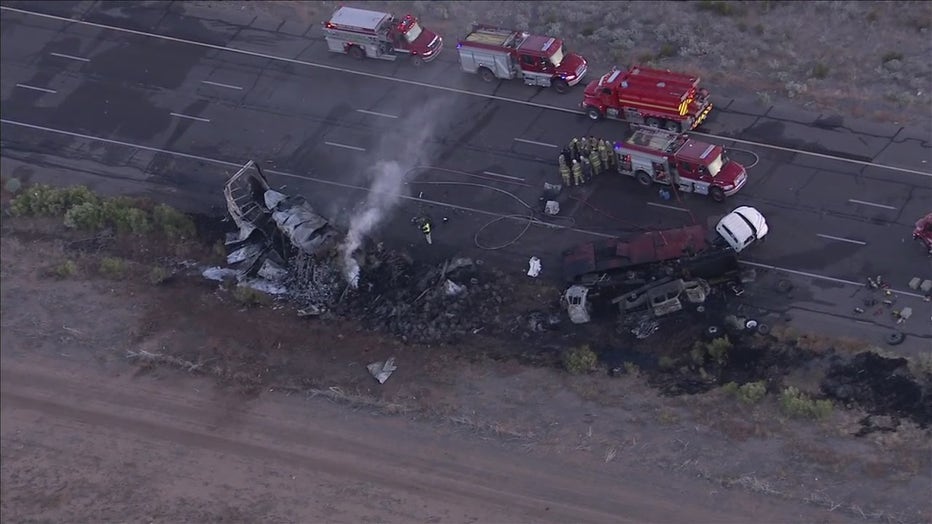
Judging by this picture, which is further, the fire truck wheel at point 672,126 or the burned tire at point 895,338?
the fire truck wheel at point 672,126

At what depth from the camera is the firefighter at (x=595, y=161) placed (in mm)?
41281

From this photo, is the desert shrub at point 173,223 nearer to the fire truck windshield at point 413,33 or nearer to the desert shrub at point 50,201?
the desert shrub at point 50,201

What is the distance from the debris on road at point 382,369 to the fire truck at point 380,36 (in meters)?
17.8

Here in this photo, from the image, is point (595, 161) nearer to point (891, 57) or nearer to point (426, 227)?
point (426, 227)

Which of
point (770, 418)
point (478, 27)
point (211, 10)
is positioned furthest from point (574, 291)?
point (211, 10)

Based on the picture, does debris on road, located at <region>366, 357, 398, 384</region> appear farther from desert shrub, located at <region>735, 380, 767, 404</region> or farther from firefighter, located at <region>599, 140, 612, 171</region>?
firefighter, located at <region>599, 140, 612, 171</region>

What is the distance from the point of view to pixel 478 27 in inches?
1859

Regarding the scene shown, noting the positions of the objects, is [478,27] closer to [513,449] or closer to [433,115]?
[433,115]

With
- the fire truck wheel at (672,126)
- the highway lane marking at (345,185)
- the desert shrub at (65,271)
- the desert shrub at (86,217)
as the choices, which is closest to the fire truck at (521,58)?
the fire truck wheel at (672,126)

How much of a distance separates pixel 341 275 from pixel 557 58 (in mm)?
14842

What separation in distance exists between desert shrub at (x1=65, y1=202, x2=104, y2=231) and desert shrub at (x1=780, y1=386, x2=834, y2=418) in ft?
96.2

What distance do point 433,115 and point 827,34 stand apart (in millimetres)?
19074

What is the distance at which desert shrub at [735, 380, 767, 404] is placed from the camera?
109 ft

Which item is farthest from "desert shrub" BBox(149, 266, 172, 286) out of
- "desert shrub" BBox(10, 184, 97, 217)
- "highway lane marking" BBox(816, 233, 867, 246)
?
"highway lane marking" BBox(816, 233, 867, 246)
